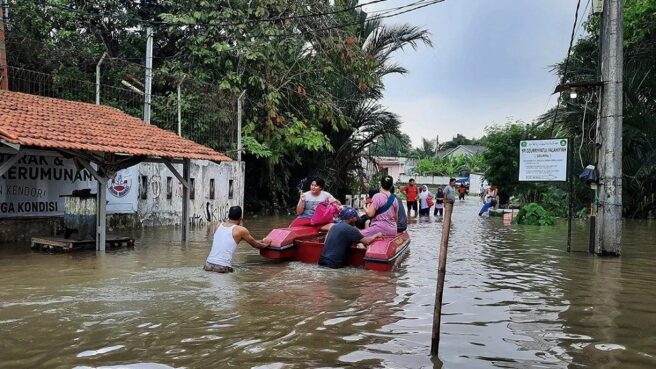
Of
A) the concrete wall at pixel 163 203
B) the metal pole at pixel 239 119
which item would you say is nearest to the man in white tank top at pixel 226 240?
the concrete wall at pixel 163 203

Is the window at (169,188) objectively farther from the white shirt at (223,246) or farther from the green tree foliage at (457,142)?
the green tree foliage at (457,142)

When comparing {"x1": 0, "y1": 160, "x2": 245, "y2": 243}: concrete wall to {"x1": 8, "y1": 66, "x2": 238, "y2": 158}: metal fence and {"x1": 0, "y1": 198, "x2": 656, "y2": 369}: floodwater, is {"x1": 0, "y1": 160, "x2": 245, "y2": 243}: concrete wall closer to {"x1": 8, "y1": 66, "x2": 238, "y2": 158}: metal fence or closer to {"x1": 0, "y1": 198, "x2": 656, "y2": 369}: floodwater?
{"x1": 8, "y1": 66, "x2": 238, "y2": 158}: metal fence

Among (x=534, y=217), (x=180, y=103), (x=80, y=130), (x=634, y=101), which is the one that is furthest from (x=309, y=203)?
(x=634, y=101)

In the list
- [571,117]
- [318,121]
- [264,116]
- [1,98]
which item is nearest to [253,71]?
[264,116]

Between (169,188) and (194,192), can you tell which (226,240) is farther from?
(194,192)

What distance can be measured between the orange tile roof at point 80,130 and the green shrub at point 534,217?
12594 mm

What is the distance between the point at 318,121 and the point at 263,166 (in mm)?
3022

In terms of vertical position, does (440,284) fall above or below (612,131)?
below

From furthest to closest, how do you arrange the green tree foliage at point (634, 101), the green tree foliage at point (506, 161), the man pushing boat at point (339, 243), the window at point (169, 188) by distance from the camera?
the green tree foliage at point (506, 161)
the green tree foliage at point (634, 101)
the window at point (169, 188)
the man pushing boat at point (339, 243)

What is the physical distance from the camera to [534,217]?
21.1 metres

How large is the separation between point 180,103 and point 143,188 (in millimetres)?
3111

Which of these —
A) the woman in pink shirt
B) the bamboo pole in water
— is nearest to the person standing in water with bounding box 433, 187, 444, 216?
the woman in pink shirt

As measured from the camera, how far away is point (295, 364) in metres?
4.75

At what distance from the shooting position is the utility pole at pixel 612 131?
11.2 metres
